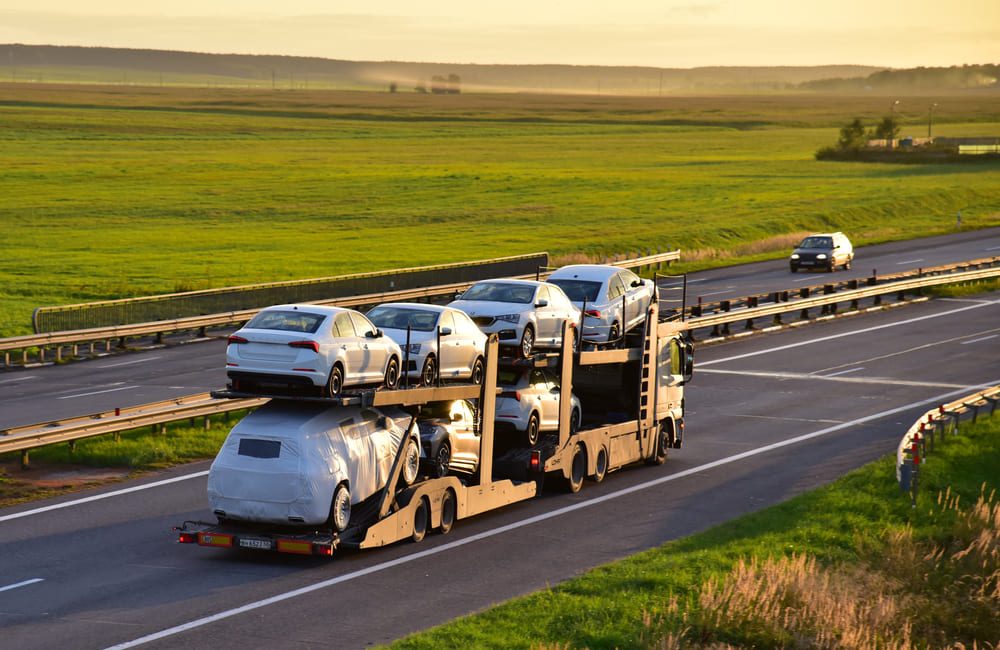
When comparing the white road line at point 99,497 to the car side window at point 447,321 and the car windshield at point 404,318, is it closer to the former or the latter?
the car windshield at point 404,318

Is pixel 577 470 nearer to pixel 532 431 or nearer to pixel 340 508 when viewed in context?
pixel 532 431

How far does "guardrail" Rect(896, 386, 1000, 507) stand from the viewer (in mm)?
24750

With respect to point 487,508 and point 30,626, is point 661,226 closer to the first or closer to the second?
point 487,508

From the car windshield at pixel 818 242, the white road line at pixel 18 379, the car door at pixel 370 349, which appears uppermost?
the car door at pixel 370 349

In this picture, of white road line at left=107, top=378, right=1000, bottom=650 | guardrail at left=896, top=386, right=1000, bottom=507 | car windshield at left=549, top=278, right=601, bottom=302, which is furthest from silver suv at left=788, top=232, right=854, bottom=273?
car windshield at left=549, top=278, right=601, bottom=302

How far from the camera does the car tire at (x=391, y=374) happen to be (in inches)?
790

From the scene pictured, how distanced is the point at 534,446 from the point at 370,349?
494 centimetres

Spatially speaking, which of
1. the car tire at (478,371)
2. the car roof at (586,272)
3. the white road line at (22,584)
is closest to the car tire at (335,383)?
the car tire at (478,371)

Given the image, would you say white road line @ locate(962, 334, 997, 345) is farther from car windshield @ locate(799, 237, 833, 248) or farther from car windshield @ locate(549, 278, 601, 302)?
car windshield @ locate(549, 278, 601, 302)

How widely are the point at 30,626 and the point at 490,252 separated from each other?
57.1 metres

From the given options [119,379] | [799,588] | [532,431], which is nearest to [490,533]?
[532,431]

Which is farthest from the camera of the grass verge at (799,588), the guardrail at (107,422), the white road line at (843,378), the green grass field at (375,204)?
the green grass field at (375,204)

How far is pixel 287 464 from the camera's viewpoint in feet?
60.1

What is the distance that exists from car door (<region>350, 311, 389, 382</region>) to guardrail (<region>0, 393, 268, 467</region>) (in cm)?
467
